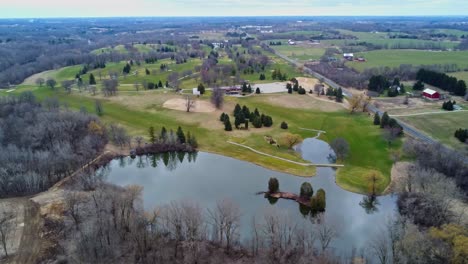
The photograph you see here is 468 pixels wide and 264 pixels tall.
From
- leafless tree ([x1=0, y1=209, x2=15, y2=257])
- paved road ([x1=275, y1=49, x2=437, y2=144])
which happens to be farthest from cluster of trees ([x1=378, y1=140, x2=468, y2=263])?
leafless tree ([x1=0, y1=209, x2=15, y2=257])

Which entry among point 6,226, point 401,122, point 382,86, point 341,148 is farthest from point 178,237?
point 382,86

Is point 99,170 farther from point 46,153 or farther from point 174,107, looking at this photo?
point 174,107

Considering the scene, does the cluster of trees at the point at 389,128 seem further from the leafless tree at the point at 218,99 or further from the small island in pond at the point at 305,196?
the leafless tree at the point at 218,99

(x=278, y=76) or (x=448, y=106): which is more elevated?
(x=278, y=76)

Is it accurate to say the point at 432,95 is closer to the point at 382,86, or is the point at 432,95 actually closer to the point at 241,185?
the point at 382,86

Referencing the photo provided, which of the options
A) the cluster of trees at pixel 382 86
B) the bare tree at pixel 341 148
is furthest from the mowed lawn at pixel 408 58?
the bare tree at pixel 341 148

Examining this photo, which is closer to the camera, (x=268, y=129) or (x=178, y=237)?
(x=178, y=237)
